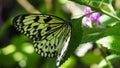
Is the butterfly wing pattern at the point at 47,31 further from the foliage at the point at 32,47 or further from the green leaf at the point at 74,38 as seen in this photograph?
the foliage at the point at 32,47

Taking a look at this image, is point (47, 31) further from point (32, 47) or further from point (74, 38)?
point (32, 47)

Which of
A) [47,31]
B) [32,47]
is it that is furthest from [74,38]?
[32,47]

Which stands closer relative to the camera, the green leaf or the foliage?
the green leaf

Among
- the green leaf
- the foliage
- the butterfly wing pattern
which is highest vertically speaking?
the green leaf

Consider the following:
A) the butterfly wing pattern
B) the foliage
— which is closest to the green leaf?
the butterfly wing pattern

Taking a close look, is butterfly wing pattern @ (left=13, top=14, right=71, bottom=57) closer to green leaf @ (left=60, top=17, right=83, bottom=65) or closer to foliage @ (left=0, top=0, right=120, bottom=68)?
green leaf @ (left=60, top=17, right=83, bottom=65)

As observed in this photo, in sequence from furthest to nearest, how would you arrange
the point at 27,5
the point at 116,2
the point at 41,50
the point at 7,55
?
the point at 27,5, the point at 7,55, the point at 116,2, the point at 41,50

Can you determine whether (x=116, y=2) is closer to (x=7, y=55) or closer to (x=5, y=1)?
(x=7, y=55)

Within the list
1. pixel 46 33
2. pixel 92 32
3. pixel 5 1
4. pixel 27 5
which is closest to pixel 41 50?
pixel 46 33
